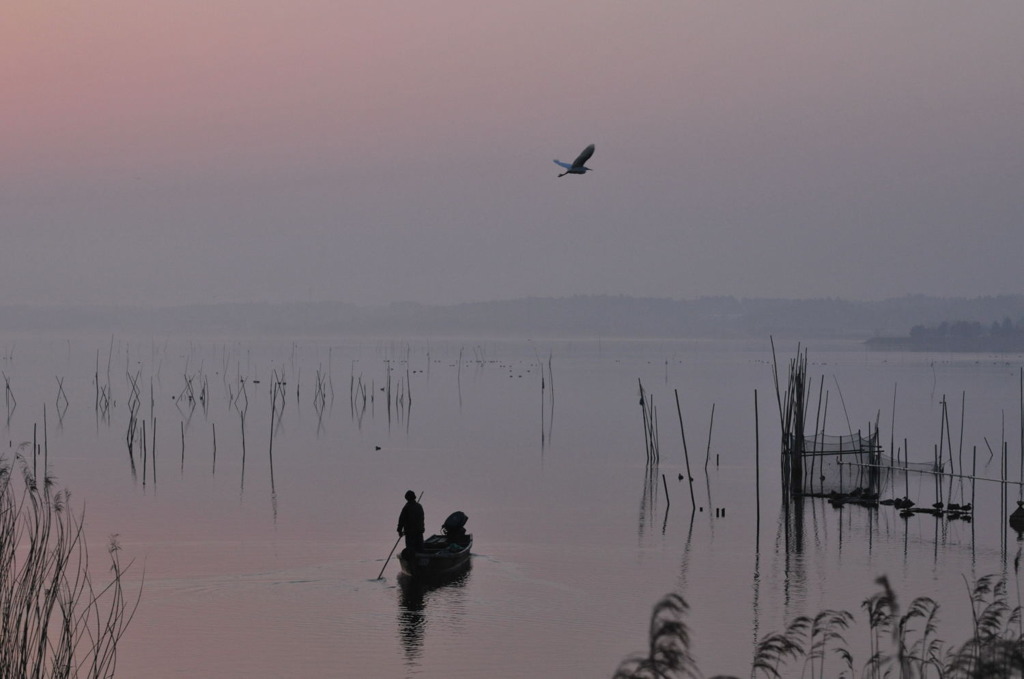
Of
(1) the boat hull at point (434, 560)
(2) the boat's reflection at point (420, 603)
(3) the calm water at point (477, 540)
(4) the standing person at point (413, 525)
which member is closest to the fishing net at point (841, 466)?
(3) the calm water at point (477, 540)

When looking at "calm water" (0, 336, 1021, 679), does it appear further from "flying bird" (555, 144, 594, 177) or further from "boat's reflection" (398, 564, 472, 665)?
"flying bird" (555, 144, 594, 177)

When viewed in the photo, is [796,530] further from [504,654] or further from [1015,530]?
[504,654]

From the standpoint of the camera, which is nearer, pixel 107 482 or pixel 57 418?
pixel 107 482

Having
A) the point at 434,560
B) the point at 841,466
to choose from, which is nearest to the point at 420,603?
the point at 434,560

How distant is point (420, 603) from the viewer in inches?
602

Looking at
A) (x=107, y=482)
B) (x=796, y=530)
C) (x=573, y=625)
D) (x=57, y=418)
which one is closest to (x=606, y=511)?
(x=796, y=530)

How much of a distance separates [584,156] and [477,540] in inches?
328

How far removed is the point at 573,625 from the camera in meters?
14.5

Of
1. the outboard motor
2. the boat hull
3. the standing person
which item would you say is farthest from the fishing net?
the standing person

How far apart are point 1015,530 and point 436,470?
13.9 metres

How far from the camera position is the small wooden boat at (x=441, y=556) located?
1633cm

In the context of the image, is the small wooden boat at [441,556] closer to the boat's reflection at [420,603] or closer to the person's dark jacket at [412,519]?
the boat's reflection at [420,603]

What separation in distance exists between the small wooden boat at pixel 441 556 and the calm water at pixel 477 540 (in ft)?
1.08

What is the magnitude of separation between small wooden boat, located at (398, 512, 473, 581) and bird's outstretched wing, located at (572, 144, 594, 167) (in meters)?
5.64
